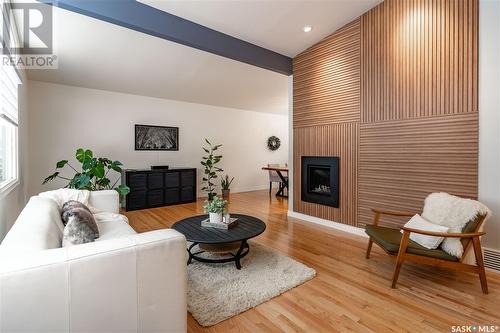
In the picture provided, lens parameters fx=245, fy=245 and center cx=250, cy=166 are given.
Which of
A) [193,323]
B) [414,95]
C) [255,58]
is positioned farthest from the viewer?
[255,58]

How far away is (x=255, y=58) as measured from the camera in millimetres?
4047

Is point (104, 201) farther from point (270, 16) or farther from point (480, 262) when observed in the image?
point (480, 262)

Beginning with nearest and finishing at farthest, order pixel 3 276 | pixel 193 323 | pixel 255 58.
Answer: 1. pixel 3 276
2. pixel 193 323
3. pixel 255 58

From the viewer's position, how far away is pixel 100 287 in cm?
115

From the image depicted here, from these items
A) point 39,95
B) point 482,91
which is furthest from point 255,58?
point 39,95

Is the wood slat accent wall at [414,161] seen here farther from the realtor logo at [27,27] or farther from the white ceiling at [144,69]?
the realtor logo at [27,27]

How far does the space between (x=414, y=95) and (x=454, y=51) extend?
0.57 meters

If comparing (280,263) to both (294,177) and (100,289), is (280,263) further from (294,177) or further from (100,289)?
(294,177)

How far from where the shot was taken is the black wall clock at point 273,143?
27.2 feet

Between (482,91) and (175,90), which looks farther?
(175,90)

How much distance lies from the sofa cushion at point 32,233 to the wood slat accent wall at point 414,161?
3.63 meters

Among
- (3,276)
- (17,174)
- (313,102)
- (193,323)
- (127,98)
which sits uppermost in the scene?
(127,98)

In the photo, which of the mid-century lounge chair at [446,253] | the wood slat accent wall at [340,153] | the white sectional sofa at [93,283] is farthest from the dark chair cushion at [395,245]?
the white sectional sofa at [93,283]

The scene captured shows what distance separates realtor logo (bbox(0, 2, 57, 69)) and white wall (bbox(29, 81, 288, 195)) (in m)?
1.11
